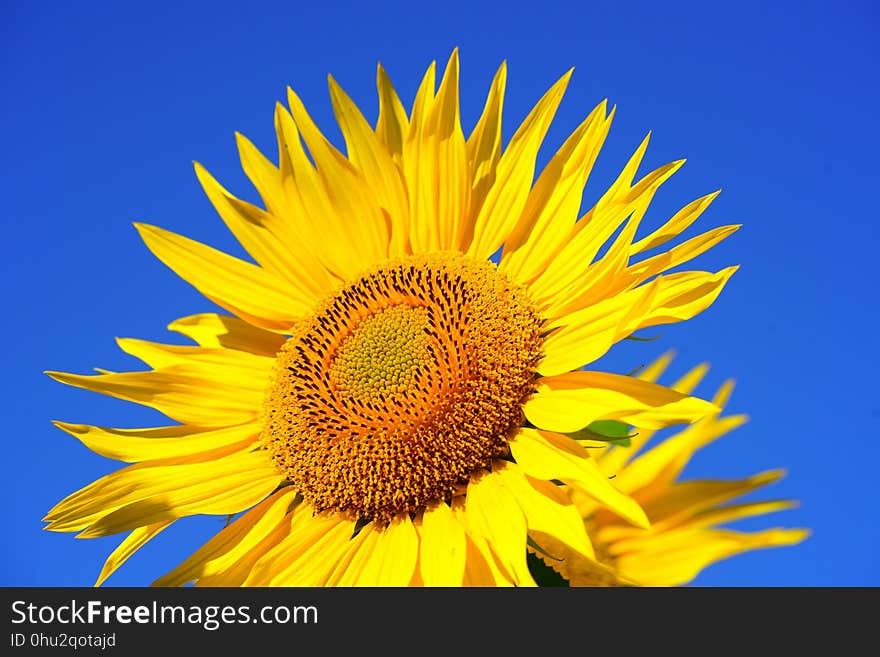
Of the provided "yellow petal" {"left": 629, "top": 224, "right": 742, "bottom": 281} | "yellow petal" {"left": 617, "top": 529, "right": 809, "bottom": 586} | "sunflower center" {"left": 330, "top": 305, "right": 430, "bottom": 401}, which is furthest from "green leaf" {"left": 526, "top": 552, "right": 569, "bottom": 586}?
"yellow petal" {"left": 617, "top": 529, "right": 809, "bottom": 586}

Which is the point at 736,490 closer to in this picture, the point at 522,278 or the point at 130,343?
the point at 522,278

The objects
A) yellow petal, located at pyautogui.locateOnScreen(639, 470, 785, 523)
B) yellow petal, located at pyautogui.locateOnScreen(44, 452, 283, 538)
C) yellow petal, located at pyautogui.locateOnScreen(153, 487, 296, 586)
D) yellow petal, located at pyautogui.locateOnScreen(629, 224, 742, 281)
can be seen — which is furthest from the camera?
yellow petal, located at pyautogui.locateOnScreen(639, 470, 785, 523)

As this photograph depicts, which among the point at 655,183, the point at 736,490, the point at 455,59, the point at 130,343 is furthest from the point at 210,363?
the point at 736,490

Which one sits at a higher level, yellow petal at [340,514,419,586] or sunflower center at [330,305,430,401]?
sunflower center at [330,305,430,401]

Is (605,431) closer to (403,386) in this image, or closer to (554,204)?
(403,386)

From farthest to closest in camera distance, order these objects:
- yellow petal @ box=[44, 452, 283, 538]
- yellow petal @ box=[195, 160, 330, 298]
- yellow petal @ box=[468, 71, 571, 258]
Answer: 1. yellow petal @ box=[195, 160, 330, 298]
2. yellow petal @ box=[468, 71, 571, 258]
3. yellow petal @ box=[44, 452, 283, 538]

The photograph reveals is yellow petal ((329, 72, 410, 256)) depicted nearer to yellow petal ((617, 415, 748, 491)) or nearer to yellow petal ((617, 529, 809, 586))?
yellow petal ((617, 415, 748, 491))

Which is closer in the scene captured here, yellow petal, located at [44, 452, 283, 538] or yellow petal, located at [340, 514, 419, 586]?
yellow petal, located at [340, 514, 419, 586]

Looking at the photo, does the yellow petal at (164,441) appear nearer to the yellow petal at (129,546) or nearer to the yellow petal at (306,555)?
the yellow petal at (129,546)
